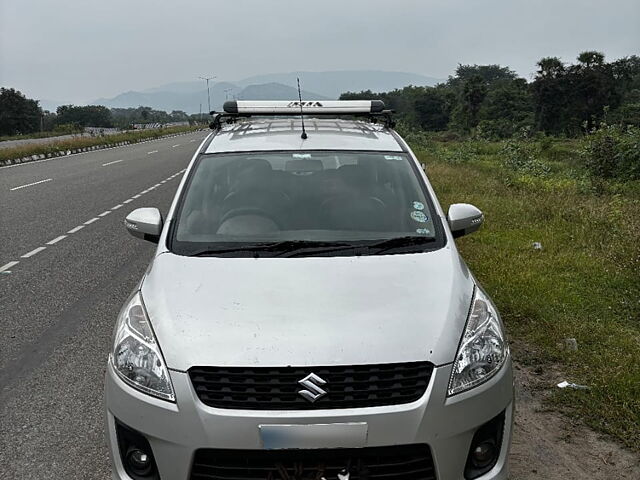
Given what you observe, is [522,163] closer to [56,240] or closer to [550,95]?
[56,240]

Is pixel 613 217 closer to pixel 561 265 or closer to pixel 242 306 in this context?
pixel 561 265

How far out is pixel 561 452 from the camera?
3.46 m

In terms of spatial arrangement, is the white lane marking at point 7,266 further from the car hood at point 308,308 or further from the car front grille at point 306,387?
the car front grille at point 306,387

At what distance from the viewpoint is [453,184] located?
583 inches

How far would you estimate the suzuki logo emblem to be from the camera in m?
2.40

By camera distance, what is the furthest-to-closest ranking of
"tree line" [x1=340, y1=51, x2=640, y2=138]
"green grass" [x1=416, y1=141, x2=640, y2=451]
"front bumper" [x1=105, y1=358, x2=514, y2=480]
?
"tree line" [x1=340, y1=51, x2=640, y2=138] → "green grass" [x1=416, y1=141, x2=640, y2=451] → "front bumper" [x1=105, y1=358, x2=514, y2=480]

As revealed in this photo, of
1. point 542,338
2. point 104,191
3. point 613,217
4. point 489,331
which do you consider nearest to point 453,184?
point 613,217

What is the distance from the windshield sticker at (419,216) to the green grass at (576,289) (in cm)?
143

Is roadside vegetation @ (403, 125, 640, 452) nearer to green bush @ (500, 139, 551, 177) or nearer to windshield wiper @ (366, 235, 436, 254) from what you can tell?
windshield wiper @ (366, 235, 436, 254)

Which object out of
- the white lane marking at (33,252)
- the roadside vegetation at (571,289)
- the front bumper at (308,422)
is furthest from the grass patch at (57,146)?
the front bumper at (308,422)

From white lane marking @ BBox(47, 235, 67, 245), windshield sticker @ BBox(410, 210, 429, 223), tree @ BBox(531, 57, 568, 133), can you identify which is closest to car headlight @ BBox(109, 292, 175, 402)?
windshield sticker @ BBox(410, 210, 429, 223)

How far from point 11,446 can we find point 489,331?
2640 millimetres

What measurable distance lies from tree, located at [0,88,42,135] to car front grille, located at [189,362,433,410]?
76.4m

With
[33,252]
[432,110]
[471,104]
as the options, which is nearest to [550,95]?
[471,104]
